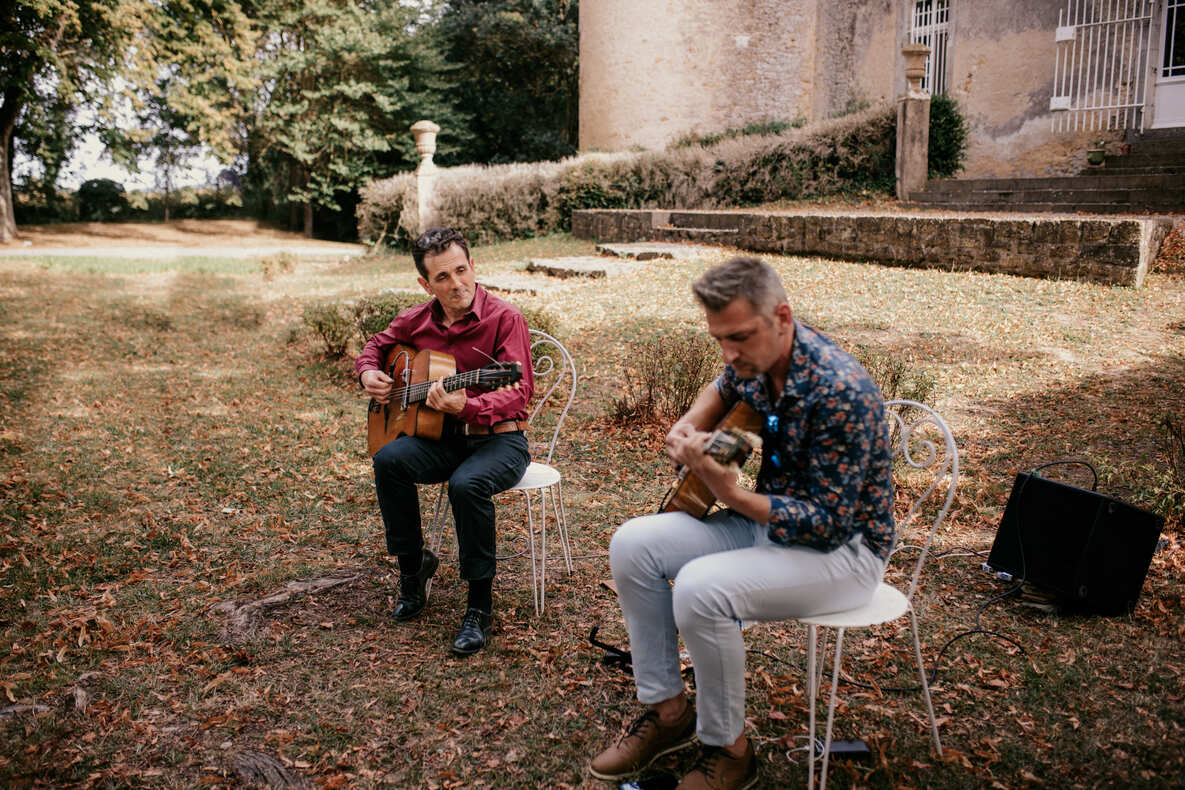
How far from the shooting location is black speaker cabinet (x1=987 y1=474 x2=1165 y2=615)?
11.1 feet

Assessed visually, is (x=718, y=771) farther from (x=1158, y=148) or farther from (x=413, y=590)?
(x=1158, y=148)

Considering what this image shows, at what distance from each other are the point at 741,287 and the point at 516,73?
27.4m

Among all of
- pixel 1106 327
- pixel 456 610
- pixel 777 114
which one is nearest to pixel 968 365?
pixel 1106 327

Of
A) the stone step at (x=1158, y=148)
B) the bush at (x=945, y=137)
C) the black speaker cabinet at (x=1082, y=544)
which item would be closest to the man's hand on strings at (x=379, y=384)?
the black speaker cabinet at (x=1082, y=544)

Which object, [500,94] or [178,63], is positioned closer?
[178,63]

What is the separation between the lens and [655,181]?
1599 centimetres

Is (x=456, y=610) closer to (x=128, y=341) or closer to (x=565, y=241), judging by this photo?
(x=128, y=341)

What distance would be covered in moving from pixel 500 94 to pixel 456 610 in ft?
85.2

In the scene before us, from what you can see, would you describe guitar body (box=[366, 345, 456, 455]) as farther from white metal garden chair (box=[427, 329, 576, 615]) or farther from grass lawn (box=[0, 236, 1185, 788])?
grass lawn (box=[0, 236, 1185, 788])

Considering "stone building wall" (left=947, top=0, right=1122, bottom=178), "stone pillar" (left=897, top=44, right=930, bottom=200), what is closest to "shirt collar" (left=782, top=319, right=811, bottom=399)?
"stone pillar" (left=897, top=44, right=930, bottom=200)

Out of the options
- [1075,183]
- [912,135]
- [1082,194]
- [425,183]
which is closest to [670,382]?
[1082,194]

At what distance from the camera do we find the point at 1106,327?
24.5 feet

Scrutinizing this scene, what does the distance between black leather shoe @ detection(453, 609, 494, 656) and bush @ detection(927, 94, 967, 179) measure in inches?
533

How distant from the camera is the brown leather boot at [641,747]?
2646mm
